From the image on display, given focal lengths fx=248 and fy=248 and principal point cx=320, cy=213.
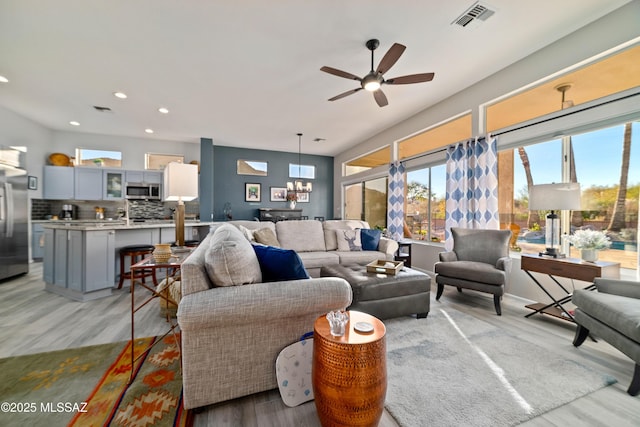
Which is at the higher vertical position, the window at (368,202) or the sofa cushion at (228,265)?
the window at (368,202)

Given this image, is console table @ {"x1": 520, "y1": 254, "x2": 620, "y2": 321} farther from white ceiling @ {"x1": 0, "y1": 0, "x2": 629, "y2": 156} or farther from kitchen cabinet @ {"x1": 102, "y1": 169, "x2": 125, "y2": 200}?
kitchen cabinet @ {"x1": 102, "y1": 169, "x2": 125, "y2": 200}

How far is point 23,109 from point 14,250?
8.55ft

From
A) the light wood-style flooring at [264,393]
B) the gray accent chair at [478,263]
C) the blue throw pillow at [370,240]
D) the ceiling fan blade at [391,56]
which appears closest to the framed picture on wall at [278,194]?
the blue throw pillow at [370,240]

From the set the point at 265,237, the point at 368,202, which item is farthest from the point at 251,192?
the point at 265,237

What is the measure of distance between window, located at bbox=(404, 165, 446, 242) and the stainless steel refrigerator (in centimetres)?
673

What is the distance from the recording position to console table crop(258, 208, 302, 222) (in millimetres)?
7177

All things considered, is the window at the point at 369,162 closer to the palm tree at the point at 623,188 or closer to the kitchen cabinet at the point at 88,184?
the palm tree at the point at 623,188

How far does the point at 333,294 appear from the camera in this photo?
57.3 inches

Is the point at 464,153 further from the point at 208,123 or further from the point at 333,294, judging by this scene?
the point at 208,123

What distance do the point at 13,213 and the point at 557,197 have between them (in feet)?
24.1

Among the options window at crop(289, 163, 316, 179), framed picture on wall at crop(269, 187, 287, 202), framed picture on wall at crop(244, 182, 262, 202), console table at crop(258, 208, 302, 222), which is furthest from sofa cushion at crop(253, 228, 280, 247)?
window at crop(289, 163, 316, 179)

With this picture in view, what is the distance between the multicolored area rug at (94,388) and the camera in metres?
1.27

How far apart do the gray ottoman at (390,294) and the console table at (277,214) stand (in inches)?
197

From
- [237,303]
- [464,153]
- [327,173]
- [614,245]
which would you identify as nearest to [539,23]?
[464,153]
